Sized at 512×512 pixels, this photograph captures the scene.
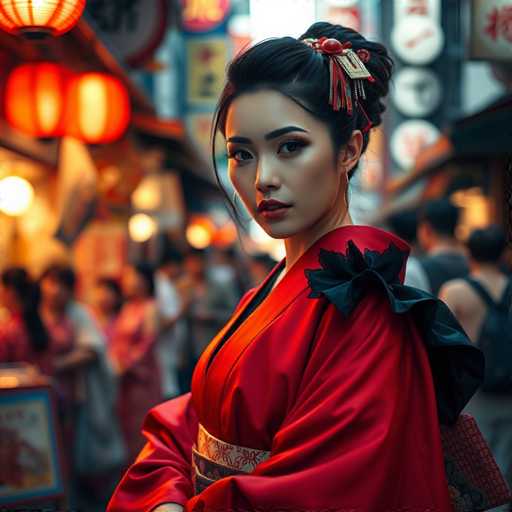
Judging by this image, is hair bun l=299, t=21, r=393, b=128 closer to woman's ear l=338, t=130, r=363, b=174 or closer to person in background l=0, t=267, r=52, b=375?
woman's ear l=338, t=130, r=363, b=174

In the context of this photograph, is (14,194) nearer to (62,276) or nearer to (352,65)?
(62,276)

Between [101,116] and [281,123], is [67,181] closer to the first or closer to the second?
[101,116]

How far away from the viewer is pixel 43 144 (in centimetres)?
1000

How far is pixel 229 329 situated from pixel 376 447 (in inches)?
30.7

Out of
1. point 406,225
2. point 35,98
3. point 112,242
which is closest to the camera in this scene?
point 406,225

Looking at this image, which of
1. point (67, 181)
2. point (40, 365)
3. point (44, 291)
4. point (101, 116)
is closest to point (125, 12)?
point (101, 116)

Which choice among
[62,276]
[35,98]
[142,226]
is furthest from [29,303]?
[142,226]

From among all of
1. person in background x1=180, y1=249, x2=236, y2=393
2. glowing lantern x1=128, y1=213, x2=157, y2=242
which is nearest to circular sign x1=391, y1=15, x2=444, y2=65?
glowing lantern x1=128, y1=213, x2=157, y2=242

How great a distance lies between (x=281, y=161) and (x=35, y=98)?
21.9 ft

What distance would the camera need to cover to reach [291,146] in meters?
2.84

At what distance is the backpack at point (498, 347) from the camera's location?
5.33m

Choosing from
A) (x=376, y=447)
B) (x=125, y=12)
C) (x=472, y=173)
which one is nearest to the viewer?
(x=376, y=447)

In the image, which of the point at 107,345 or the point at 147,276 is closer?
the point at 107,345

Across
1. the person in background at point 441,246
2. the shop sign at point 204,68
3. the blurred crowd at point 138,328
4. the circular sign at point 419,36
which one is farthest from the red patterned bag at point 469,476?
the circular sign at point 419,36
